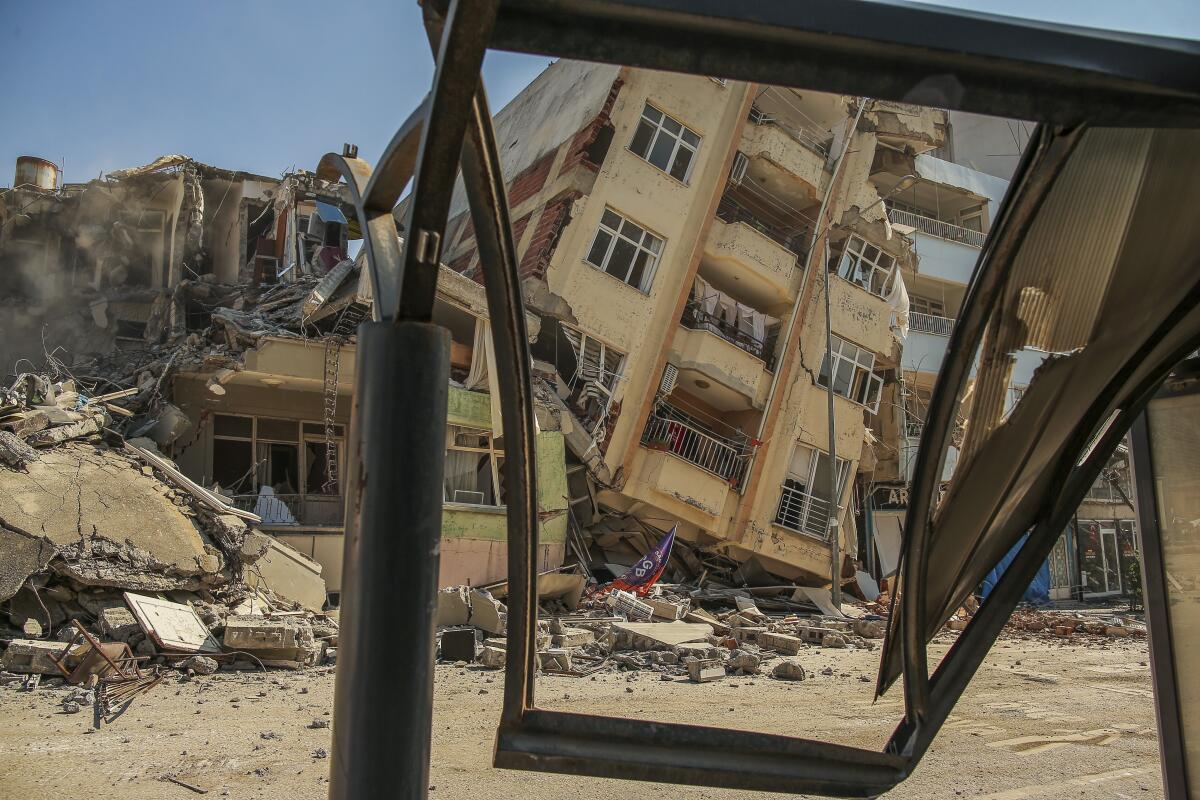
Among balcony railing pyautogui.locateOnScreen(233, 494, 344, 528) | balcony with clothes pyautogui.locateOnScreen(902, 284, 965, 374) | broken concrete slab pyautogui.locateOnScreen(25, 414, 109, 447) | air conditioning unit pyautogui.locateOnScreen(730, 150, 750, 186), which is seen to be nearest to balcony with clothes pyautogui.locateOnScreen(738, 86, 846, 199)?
air conditioning unit pyautogui.locateOnScreen(730, 150, 750, 186)

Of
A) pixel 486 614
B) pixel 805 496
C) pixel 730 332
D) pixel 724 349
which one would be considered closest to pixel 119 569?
pixel 486 614

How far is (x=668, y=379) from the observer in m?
20.5

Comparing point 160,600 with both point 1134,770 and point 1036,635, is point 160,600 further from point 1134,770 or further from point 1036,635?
point 1036,635

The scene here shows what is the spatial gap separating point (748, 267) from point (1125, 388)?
1980 centimetres

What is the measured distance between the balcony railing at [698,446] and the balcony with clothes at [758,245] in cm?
415

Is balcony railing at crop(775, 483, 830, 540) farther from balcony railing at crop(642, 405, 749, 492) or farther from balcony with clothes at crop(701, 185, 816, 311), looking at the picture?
balcony with clothes at crop(701, 185, 816, 311)

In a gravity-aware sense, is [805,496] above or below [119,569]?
above

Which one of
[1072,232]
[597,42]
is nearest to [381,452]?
[597,42]

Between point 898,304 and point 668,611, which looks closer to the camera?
point 668,611

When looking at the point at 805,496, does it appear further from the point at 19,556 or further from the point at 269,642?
the point at 19,556

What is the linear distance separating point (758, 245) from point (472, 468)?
9797 millimetres

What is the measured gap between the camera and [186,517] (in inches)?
476

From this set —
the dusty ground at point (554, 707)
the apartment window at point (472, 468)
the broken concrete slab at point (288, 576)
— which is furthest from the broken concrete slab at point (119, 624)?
the apartment window at point (472, 468)

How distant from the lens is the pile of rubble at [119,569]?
9102mm
